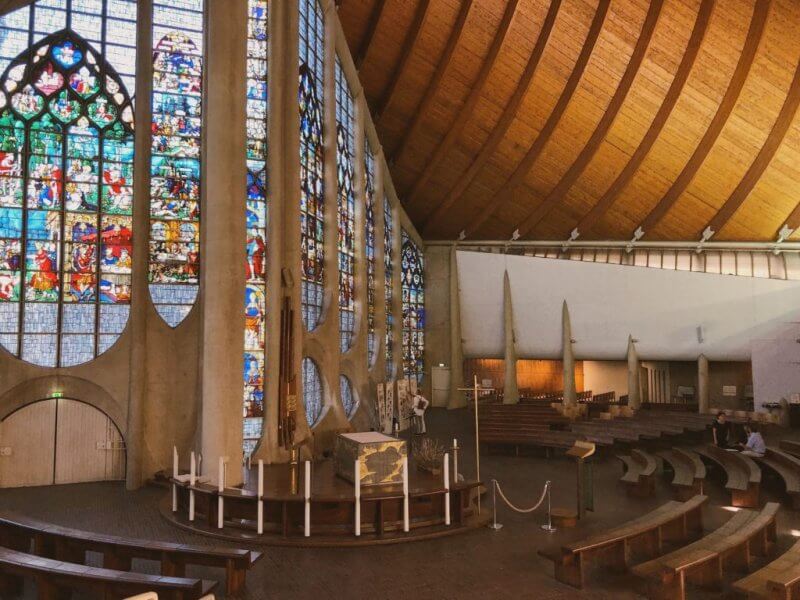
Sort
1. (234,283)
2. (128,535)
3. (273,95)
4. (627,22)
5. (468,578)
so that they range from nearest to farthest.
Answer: (468,578), (128,535), (234,283), (273,95), (627,22)

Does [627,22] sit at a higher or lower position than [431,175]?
higher

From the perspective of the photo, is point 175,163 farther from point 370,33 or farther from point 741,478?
point 741,478

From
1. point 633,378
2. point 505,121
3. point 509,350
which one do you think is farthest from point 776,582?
point 509,350

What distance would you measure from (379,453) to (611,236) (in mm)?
17653

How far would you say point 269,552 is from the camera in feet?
22.4

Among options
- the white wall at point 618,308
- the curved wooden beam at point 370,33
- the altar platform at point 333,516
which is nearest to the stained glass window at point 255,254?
the altar platform at point 333,516

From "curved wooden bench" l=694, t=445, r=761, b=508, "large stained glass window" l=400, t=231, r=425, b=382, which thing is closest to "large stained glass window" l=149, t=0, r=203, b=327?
"curved wooden bench" l=694, t=445, r=761, b=508

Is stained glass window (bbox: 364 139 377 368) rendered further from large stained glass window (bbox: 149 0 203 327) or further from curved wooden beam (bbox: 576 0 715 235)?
large stained glass window (bbox: 149 0 203 327)

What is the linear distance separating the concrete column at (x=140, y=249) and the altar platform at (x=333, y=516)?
2845 mm

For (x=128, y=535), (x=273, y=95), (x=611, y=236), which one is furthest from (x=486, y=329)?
(x=128, y=535)

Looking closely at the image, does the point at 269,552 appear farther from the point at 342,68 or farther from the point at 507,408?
the point at 342,68

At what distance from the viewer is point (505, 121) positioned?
19.2 metres

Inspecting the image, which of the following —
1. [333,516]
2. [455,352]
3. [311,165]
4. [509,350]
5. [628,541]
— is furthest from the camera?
[455,352]

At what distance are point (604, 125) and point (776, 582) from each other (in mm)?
15835
